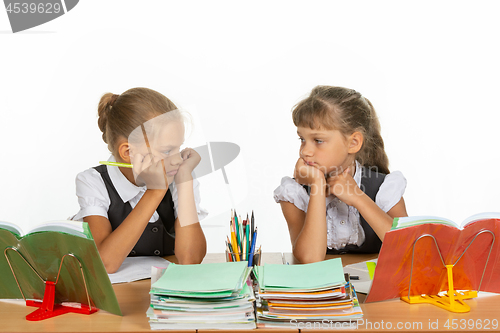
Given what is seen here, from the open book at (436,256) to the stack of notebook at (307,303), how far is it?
0.11 metres

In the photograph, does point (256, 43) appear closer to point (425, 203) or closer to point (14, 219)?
point (425, 203)

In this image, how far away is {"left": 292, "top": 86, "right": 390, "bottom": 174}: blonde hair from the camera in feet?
4.98

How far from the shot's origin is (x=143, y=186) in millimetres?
1541

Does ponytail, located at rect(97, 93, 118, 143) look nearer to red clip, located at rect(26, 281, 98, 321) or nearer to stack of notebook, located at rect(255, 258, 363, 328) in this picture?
red clip, located at rect(26, 281, 98, 321)

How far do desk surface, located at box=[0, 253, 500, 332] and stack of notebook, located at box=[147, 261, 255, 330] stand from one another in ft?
0.14

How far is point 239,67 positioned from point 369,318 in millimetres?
1635

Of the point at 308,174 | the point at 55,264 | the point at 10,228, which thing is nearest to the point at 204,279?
the point at 55,264

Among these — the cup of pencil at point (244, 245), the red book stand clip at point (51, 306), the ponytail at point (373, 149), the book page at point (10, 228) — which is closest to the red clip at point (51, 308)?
the red book stand clip at point (51, 306)

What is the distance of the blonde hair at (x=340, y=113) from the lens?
152 cm

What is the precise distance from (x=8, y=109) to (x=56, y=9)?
57 centimetres

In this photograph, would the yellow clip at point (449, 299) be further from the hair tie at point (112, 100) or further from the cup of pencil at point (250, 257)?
the hair tie at point (112, 100)

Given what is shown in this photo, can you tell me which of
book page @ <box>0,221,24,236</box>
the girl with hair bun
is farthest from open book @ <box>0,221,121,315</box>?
the girl with hair bun

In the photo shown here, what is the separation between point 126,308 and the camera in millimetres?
998

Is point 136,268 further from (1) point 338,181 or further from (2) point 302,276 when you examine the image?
(1) point 338,181
